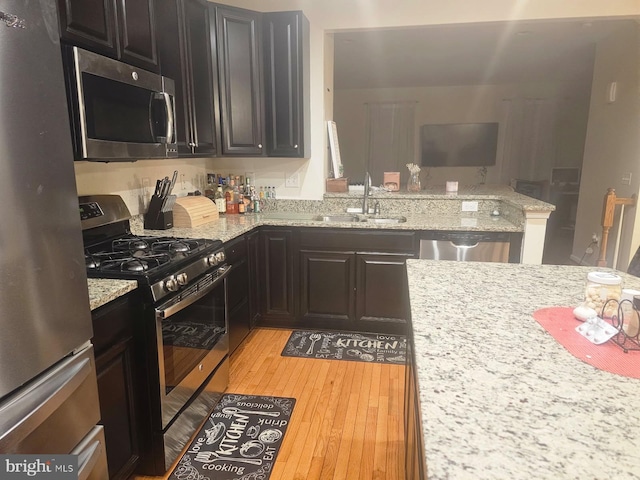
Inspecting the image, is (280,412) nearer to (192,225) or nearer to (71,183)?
(192,225)

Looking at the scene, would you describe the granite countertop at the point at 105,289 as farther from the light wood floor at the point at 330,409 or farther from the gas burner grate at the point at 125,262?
the light wood floor at the point at 330,409

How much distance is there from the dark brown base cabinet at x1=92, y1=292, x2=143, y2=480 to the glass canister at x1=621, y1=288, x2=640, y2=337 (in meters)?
1.59

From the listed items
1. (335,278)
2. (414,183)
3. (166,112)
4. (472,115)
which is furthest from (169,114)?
(472,115)

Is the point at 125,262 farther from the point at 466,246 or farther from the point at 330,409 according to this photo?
the point at 466,246

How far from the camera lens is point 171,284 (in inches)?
69.2

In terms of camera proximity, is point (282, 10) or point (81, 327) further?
point (282, 10)

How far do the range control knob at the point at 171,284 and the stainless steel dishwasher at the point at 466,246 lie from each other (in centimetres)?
178

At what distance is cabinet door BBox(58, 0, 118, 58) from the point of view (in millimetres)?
1511

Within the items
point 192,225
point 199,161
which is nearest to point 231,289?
point 192,225

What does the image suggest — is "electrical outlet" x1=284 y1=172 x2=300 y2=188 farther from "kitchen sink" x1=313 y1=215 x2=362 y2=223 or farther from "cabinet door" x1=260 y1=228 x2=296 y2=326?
"cabinet door" x1=260 y1=228 x2=296 y2=326

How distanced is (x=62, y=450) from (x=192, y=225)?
168cm

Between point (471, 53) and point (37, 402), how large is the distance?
17.4 ft

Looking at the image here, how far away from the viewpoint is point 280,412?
224 cm

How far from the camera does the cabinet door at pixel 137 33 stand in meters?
1.84
